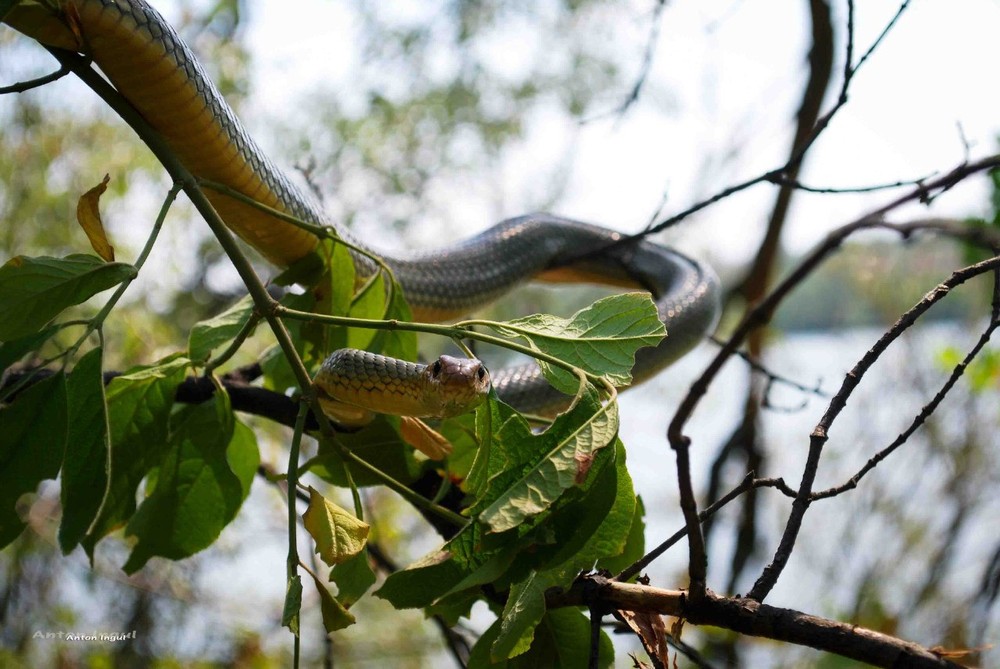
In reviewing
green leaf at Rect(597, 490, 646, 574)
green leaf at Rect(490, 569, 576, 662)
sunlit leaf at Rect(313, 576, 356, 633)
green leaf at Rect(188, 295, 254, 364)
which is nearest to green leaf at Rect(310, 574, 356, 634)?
sunlit leaf at Rect(313, 576, 356, 633)

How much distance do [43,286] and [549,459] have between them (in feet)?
1.62

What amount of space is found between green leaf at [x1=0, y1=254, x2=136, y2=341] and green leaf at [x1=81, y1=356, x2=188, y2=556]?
0.17 m

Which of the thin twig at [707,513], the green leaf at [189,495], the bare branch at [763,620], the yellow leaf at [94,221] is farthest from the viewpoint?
the green leaf at [189,495]

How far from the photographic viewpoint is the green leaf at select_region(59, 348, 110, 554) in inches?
36.2

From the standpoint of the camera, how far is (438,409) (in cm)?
89

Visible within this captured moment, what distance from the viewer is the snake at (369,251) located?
0.92 metres

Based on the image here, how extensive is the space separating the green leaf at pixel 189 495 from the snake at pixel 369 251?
0.52 ft

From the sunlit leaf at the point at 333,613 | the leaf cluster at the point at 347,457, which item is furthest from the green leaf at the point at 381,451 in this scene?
the sunlit leaf at the point at 333,613

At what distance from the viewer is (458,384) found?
842 mm

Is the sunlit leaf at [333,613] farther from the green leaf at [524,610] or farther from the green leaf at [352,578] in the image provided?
the green leaf at [524,610]

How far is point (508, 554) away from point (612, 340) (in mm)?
205

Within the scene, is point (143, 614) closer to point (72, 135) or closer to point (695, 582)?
point (72, 135)

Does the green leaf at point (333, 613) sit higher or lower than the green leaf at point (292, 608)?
higher

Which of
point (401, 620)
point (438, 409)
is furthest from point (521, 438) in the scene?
point (401, 620)
